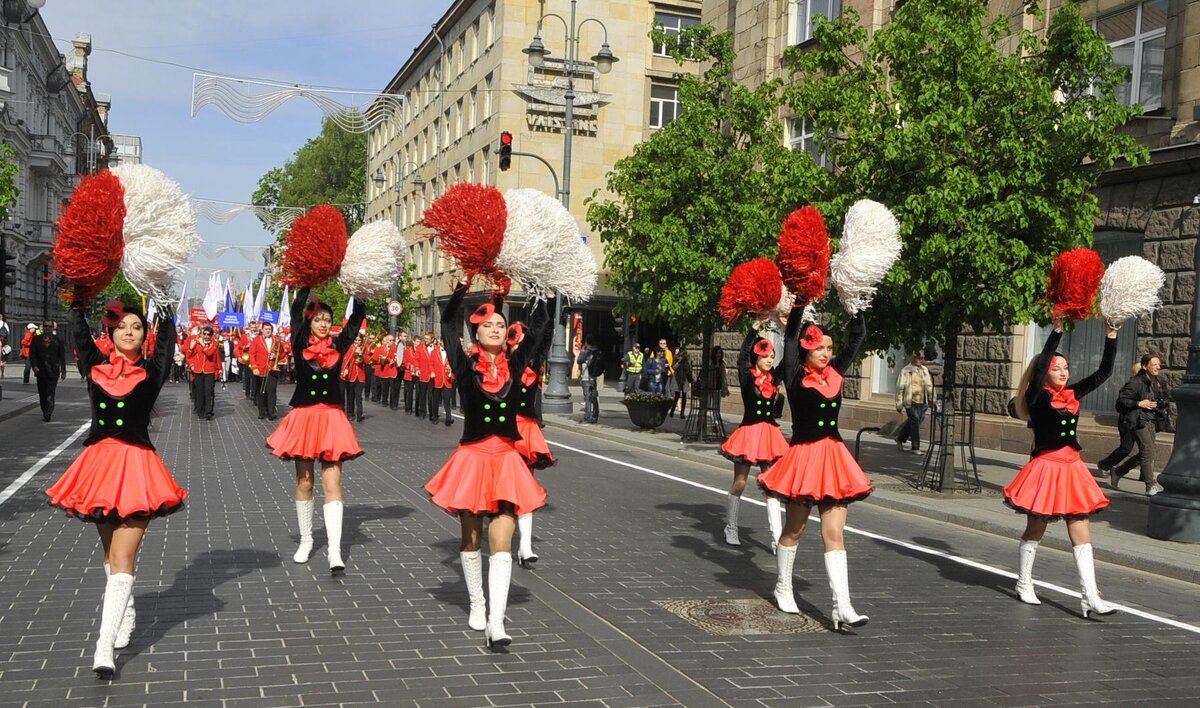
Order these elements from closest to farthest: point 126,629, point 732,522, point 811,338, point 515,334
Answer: point 126,629, point 515,334, point 811,338, point 732,522

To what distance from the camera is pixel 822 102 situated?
14938 mm

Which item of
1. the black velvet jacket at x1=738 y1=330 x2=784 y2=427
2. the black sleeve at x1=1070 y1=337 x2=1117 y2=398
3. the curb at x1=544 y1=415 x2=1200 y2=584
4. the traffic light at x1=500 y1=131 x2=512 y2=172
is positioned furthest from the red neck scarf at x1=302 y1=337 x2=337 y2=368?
the traffic light at x1=500 y1=131 x2=512 y2=172

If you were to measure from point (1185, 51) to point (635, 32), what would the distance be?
3196cm

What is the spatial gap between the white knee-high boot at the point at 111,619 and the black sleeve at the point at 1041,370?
18.8 feet

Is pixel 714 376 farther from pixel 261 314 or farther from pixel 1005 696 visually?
pixel 261 314

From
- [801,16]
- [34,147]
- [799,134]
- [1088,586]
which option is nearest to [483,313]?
[1088,586]

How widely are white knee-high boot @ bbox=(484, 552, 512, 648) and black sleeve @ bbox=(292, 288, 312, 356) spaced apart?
105 inches

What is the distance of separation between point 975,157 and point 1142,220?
4.73 metres

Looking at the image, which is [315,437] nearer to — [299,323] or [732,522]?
[299,323]

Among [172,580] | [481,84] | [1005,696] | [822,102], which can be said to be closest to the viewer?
[1005,696]

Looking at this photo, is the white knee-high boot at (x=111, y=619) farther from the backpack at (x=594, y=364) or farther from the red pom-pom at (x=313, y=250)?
the backpack at (x=594, y=364)

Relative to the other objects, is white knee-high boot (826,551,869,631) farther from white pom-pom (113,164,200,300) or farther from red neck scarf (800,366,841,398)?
white pom-pom (113,164,200,300)

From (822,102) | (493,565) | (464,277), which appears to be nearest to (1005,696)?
(493,565)

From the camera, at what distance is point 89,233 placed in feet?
17.7
